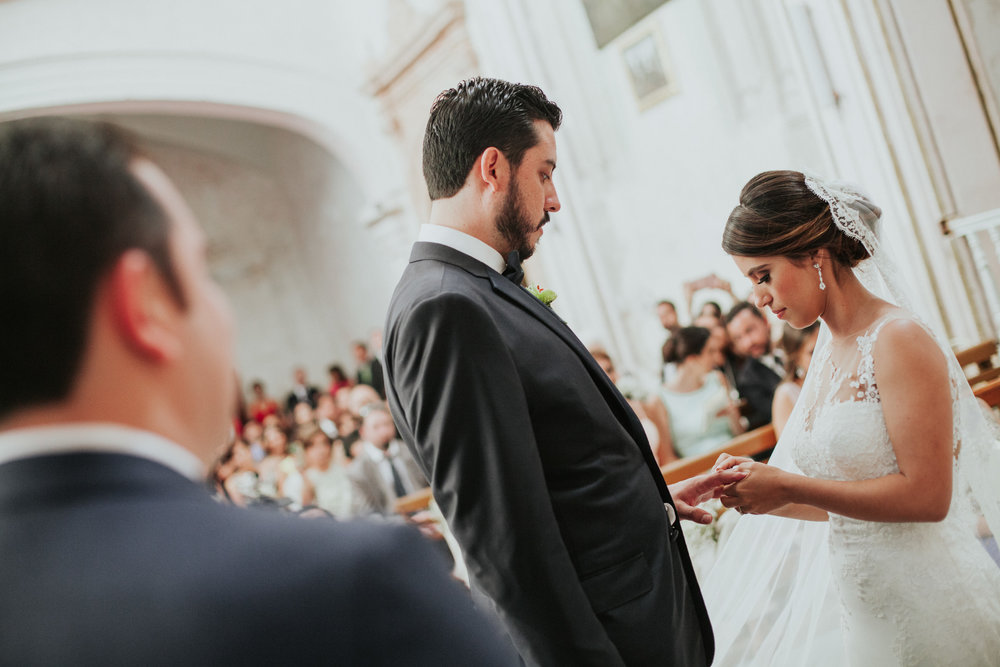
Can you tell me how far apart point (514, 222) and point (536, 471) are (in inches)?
24.8

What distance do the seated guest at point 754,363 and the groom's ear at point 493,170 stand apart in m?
3.35

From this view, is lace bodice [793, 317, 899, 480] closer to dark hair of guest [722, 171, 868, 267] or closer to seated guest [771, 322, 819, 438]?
dark hair of guest [722, 171, 868, 267]

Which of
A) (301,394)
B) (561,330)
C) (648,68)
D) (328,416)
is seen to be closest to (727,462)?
(561,330)

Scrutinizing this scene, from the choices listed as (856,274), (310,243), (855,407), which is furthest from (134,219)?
(310,243)

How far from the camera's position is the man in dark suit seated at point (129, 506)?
49cm

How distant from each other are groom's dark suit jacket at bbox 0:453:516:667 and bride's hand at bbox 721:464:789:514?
1.51 meters

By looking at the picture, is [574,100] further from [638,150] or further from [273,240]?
[273,240]

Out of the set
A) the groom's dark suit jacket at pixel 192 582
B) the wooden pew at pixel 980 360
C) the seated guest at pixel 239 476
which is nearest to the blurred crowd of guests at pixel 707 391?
the wooden pew at pixel 980 360

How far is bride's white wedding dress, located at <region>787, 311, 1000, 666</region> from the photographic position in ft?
6.41

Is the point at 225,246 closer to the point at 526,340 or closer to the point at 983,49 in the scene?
the point at 983,49

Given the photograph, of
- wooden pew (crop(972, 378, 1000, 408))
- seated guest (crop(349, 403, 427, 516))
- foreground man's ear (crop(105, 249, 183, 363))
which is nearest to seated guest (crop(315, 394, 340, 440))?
seated guest (crop(349, 403, 427, 516))

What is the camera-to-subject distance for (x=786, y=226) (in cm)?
207

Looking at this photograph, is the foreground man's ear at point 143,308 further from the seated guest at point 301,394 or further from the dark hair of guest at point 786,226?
the seated guest at point 301,394

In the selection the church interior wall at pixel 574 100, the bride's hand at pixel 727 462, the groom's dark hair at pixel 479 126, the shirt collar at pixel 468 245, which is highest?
the church interior wall at pixel 574 100
